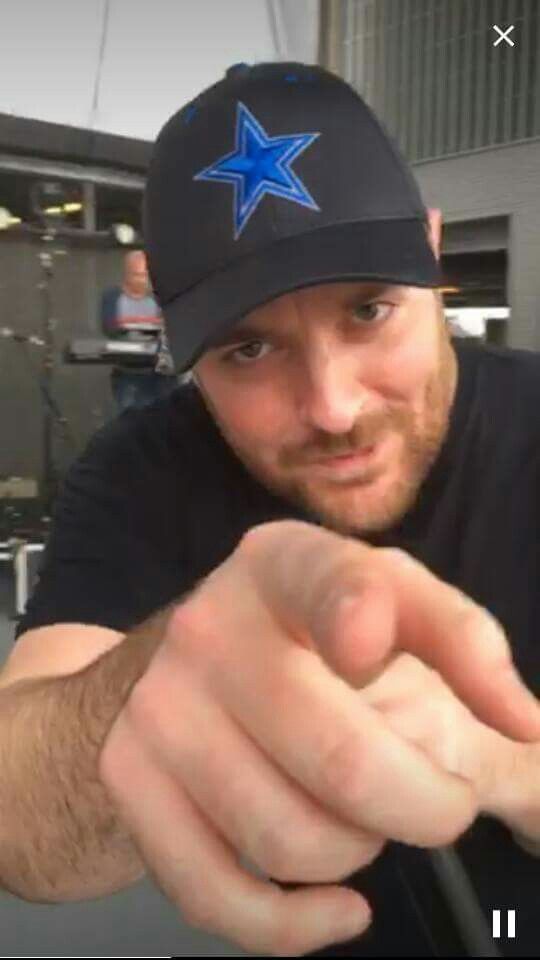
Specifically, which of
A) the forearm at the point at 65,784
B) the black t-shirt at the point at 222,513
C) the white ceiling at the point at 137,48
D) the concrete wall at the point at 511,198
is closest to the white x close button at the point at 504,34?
the concrete wall at the point at 511,198

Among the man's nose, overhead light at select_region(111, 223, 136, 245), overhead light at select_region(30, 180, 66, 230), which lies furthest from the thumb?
overhead light at select_region(111, 223, 136, 245)

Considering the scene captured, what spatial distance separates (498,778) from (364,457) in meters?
0.41

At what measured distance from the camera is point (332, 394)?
76 centimetres

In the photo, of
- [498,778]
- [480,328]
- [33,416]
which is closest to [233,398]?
[498,778]

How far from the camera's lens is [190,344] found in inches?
32.2

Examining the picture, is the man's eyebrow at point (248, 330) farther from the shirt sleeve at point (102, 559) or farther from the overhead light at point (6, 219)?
the overhead light at point (6, 219)

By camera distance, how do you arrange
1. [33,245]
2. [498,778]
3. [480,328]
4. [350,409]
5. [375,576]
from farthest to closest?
[33,245], [480,328], [350,409], [498,778], [375,576]

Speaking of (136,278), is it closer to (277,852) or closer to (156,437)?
(156,437)

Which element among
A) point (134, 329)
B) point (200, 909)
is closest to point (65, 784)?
point (200, 909)

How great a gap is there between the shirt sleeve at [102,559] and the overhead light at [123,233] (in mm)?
3913

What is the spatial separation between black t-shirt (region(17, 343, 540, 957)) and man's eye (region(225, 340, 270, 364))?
0.12 metres

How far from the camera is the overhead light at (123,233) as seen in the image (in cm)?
462

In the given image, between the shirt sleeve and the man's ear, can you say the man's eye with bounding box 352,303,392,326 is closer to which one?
the man's ear

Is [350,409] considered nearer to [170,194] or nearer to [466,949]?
[170,194]
